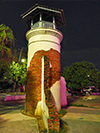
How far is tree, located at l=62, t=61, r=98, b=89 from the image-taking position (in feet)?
96.7

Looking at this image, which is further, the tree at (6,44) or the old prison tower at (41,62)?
the tree at (6,44)

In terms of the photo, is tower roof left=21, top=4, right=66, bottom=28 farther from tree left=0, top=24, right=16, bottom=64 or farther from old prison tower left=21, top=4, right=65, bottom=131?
tree left=0, top=24, right=16, bottom=64

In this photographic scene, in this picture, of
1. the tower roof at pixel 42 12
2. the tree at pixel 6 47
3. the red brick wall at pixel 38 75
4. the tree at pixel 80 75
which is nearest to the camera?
the red brick wall at pixel 38 75

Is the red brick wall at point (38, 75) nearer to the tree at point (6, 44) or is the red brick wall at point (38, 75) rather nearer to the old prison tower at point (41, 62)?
the old prison tower at point (41, 62)

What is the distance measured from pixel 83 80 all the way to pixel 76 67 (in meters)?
4.71

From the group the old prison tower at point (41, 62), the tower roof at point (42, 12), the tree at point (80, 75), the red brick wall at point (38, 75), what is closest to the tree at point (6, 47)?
the tower roof at point (42, 12)

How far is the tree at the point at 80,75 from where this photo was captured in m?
29.5

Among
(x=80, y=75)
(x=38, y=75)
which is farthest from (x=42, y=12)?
(x=80, y=75)

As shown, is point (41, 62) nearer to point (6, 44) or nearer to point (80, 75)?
point (6, 44)

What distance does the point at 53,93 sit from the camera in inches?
341

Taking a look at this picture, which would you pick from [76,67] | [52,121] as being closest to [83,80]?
[76,67]

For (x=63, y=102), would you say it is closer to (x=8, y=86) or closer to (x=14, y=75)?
(x=14, y=75)

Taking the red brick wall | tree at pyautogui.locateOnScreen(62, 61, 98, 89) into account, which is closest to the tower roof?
the red brick wall

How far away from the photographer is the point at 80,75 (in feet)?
98.5
